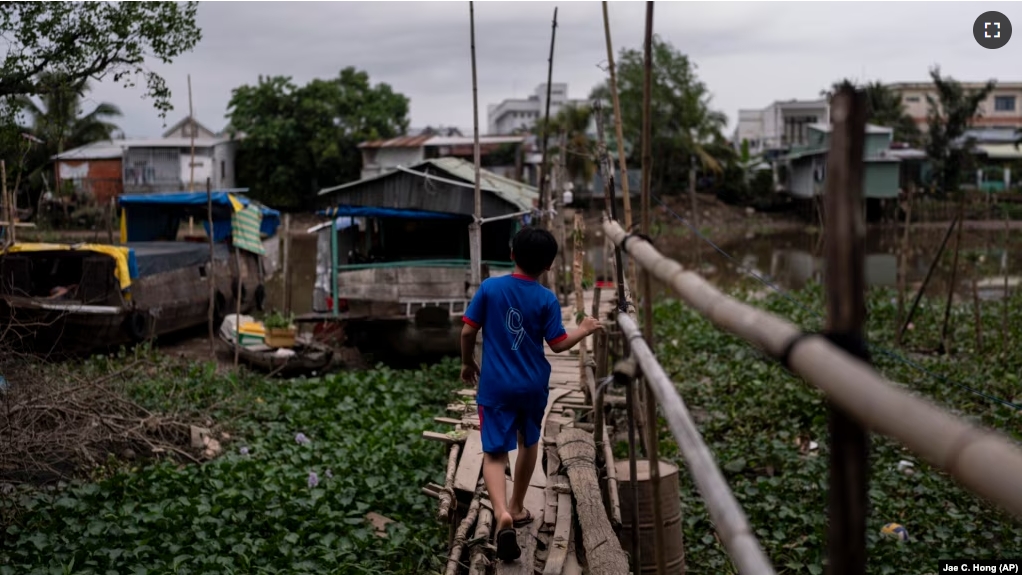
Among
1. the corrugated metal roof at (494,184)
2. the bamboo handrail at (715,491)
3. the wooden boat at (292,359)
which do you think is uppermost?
the corrugated metal roof at (494,184)

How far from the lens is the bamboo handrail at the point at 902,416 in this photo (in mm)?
1102

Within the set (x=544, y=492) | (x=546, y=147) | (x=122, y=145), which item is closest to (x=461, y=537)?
(x=544, y=492)

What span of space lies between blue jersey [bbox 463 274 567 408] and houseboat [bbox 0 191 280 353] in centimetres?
753

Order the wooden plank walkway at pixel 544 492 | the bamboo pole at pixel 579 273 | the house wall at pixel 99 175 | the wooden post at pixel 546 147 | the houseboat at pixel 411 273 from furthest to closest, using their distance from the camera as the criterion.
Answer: the house wall at pixel 99 175
the houseboat at pixel 411 273
the wooden post at pixel 546 147
the bamboo pole at pixel 579 273
the wooden plank walkway at pixel 544 492

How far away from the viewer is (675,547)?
4902 mm

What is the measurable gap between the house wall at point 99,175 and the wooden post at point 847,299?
37510mm

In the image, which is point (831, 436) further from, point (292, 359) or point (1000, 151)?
point (1000, 151)

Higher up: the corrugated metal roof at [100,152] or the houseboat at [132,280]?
the corrugated metal roof at [100,152]

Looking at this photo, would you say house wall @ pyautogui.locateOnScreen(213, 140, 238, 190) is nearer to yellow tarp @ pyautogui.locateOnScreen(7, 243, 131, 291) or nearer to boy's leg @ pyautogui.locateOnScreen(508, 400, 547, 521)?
yellow tarp @ pyautogui.locateOnScreen(7, 243, 131, 291)

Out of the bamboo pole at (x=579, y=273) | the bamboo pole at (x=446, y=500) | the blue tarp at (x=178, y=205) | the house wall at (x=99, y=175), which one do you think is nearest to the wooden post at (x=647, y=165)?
the bamboo pole at (x=446, y=500)

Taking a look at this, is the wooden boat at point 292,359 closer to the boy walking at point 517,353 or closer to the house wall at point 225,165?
the boy walking at point 517,353

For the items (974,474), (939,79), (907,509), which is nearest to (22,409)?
(907,509)

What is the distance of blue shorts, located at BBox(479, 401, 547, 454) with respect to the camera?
4.05 metres

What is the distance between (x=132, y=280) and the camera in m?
13.4
